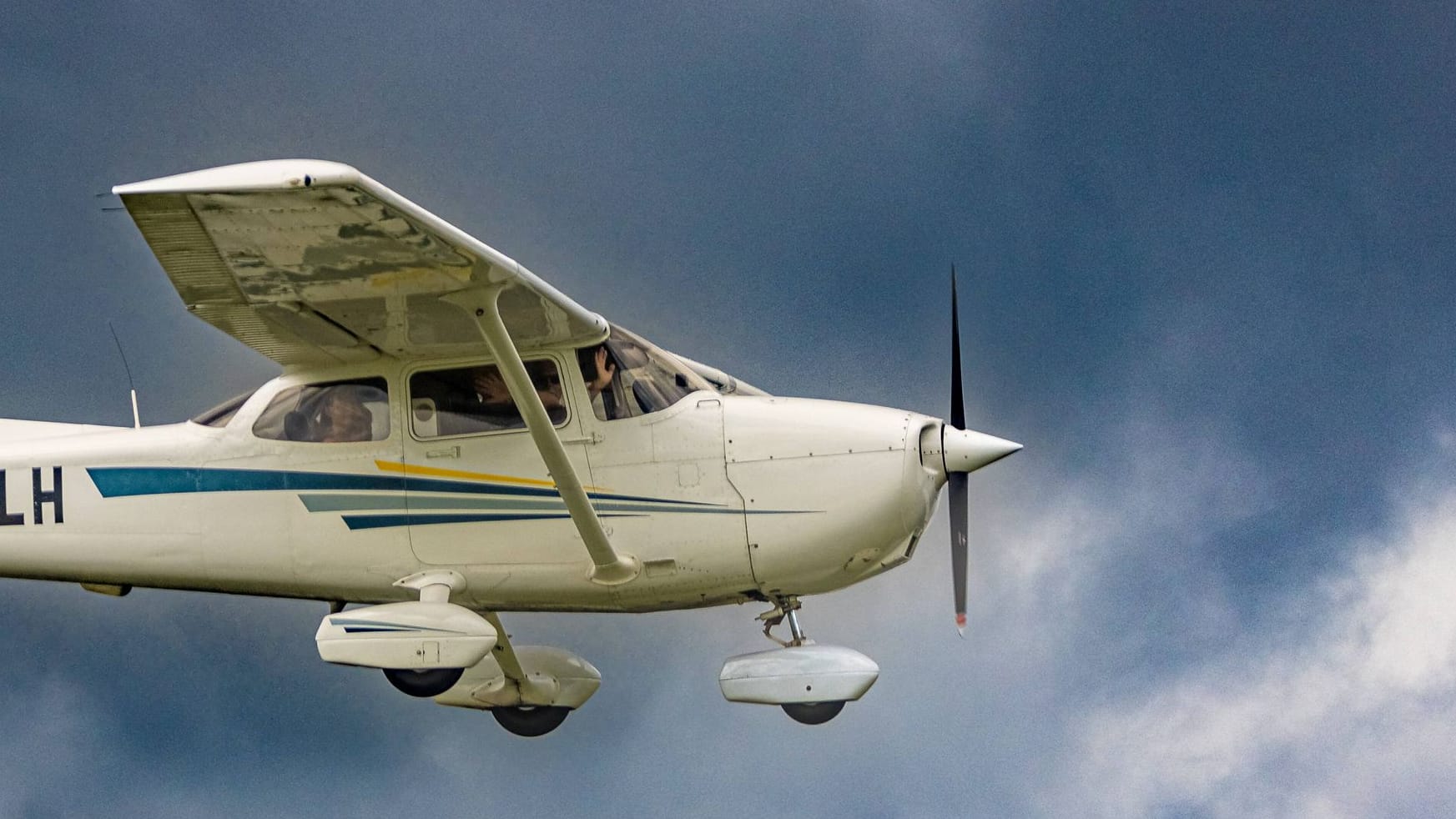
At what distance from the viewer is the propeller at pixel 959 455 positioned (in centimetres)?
1292

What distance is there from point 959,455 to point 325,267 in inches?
166

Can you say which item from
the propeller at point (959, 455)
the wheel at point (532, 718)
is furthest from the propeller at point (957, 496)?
the wheel at point (532, 718)

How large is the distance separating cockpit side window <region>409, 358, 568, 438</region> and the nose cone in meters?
2.65

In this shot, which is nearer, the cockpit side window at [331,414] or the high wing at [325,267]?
the high wing at [325,267]

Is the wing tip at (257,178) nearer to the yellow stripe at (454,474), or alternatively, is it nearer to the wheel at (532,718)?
the yellow stripe at (454,474)

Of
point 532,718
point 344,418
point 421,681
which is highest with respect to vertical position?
point 344,418

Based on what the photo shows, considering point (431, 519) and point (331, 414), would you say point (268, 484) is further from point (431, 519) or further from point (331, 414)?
point (431, 519)

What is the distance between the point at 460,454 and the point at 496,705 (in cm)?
266

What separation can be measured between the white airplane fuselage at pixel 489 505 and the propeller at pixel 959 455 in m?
0.13

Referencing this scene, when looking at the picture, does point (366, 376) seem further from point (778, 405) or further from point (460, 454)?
point (778, 405)

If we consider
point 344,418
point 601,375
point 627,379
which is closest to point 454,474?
point 344,418

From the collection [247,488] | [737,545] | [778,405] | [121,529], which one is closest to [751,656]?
[737,545]

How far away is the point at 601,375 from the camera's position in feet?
43.1

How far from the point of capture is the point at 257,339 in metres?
13.3
